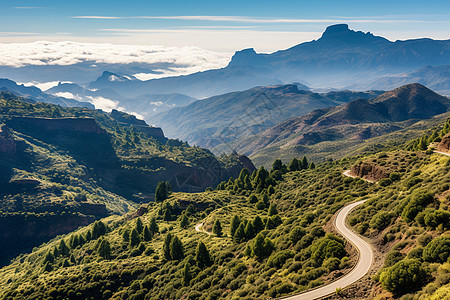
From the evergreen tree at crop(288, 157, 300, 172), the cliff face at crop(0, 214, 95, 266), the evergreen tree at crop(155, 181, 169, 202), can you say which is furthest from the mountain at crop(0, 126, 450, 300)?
the cliff face at crop(0, 214, 95, 266)

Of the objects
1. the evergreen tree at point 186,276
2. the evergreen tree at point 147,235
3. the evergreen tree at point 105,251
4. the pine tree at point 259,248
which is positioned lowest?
the evergreen tree at point 105,251

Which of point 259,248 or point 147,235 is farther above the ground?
point 259,248

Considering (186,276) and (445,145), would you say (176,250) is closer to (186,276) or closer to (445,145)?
(186,276)

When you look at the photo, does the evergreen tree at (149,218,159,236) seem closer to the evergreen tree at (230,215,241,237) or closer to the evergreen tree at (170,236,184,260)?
the evergreen tree at (170,236,184,260)

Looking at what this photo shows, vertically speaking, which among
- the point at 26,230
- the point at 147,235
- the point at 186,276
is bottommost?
the point at 26,230

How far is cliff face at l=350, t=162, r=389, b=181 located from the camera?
65875mm

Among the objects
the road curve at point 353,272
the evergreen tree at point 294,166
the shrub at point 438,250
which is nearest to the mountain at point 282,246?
the shrub at point 438,250

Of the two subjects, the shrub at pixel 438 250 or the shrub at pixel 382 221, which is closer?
the shrub at pixel 438 250

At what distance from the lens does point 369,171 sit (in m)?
70.6

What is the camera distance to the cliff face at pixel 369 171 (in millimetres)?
65875

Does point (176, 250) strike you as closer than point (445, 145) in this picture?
No

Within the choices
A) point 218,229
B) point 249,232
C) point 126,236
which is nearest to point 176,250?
point 218,229

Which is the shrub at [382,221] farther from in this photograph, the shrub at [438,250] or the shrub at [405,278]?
the shrub at [405,278]

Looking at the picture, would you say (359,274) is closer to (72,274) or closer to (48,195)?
(72,274)
